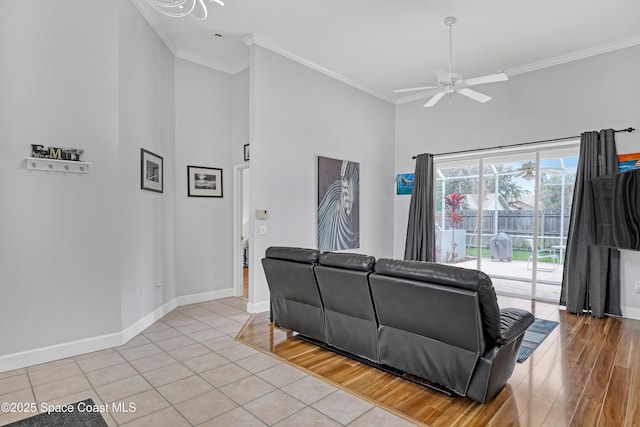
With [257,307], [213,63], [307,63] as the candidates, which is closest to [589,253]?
[257,307]

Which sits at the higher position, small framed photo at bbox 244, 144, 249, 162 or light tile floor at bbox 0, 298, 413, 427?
small framed photo at bbox 244, 144, 249, 162

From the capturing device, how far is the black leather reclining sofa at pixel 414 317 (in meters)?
2.16

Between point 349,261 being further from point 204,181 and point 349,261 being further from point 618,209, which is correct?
point 618,209

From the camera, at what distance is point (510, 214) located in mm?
5500

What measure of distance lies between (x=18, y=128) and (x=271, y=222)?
2712mm

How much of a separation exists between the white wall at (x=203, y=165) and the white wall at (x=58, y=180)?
145 centimetres

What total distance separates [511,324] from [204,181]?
4.27 m

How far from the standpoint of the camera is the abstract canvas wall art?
5305mm

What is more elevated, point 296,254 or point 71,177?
point 71,177

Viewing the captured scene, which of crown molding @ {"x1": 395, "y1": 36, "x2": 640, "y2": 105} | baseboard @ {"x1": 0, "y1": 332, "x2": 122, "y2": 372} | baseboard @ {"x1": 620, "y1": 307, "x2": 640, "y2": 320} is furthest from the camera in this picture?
crown molding @ {"x1": 395, "y1": 36, "x2": 640, "y2": 105}

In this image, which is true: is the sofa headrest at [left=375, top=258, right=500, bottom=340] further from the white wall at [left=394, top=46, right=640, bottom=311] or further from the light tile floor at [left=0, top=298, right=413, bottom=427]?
the white wall at [left=394, top=46, right=640, bottom=311]

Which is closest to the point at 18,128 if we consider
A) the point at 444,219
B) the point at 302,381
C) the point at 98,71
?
the point at 98,71

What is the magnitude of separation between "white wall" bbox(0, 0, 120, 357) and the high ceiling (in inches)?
38.0

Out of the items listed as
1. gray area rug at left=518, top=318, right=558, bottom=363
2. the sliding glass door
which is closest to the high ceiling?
the sliding glass door
